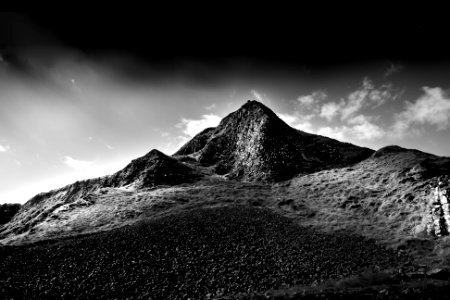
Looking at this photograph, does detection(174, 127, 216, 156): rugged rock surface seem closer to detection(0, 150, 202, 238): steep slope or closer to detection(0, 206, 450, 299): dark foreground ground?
detection(0, 150, 202, 238): steep slope

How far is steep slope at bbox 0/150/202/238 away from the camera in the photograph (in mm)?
66188

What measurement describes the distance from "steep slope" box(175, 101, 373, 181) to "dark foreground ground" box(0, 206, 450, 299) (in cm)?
3231

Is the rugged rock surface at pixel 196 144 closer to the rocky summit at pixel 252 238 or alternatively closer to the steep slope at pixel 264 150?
the steep slope at pixel 264 150

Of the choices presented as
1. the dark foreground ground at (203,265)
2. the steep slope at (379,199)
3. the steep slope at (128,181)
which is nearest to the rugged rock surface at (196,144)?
the steep slope at (128,181)

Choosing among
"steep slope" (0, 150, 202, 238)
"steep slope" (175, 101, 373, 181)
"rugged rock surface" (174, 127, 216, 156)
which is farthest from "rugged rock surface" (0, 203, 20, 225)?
"steep slope" (175, 101, 373, 181)

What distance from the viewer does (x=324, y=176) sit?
6322 cm

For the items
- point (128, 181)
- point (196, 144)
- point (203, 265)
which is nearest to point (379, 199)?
point (203, 265)

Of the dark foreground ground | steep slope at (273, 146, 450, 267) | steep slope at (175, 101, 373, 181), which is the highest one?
steep slope at (175, 101, 373, 181)

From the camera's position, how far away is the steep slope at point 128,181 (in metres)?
66.2

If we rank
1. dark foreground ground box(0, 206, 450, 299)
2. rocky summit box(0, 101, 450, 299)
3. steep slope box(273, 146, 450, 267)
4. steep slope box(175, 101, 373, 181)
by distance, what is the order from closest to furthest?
1. dark foreground ground box(0, 206, 450, 299)
2. rocky summit box(0, 101, 450, 299)
3. steep slope box(273, 146, 450, 267)
4. steep slope box(175, 101, 373, 181)

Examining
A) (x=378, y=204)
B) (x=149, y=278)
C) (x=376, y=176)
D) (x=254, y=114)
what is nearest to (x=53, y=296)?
(x=149, y=278)

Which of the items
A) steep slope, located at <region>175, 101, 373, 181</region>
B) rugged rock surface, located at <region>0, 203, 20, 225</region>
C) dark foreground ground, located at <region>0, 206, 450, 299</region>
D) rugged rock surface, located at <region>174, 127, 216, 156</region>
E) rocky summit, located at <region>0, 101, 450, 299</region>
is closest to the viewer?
dark foreground ground, located at <region>0, 206, 450, 299</region>

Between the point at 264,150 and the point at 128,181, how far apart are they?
37.1m

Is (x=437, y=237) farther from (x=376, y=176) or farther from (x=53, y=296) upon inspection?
(x=53, y=296)
